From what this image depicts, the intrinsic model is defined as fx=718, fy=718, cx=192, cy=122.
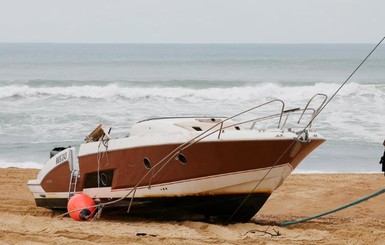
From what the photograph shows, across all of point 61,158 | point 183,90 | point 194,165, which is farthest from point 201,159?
point 183,90

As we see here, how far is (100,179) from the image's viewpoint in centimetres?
1084

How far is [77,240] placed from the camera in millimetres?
8883

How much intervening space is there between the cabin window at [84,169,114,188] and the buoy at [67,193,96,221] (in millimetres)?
222

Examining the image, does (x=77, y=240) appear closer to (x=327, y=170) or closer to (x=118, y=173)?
(x=118, y=173)

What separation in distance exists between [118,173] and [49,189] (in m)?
1.84

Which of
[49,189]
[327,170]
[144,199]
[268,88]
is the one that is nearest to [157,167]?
[144,199]

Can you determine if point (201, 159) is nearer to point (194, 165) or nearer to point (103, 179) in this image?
point (194, 165)

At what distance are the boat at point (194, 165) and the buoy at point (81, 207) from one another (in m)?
0.14

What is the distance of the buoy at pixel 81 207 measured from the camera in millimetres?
10672

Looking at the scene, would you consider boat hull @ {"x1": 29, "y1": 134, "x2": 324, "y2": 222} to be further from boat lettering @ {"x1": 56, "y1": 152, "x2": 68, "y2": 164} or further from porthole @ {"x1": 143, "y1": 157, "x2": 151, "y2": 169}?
boat lettering @ {"x1": 56, "y1": 152, "x2": 68, "y2": 164}

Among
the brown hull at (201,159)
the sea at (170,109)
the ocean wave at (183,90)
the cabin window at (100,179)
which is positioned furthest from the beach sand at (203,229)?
the ocean wave at (183,90)

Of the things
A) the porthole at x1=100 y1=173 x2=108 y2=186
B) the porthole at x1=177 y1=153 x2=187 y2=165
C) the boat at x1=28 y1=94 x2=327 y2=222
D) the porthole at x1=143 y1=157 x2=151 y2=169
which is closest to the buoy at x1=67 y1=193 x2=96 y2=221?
the boat at x1=28 y1=94 x2=327 y2=222

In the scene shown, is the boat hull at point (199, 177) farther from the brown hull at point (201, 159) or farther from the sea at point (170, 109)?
the sea at point (170, 109)

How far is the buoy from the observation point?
10672mm
